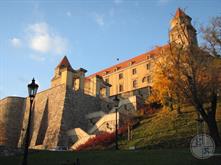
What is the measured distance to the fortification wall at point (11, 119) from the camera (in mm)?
54531

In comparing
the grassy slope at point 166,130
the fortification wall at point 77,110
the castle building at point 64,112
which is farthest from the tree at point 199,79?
the fortification wall at point 77,110

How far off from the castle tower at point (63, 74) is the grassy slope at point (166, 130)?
19.0 m

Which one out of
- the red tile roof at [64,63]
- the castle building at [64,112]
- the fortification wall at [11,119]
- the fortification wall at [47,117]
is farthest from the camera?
the red tile roof at [64,63]

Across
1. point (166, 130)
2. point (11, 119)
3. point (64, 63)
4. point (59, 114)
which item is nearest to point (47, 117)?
point (59, 114)

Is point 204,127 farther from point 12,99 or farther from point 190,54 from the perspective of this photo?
point 12,99

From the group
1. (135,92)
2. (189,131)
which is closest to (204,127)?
(189,131)

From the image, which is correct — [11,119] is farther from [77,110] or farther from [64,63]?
[64,63]

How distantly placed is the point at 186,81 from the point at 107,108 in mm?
32855

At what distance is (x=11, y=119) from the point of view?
5700 centimetres

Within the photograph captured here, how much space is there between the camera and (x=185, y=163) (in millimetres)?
13961

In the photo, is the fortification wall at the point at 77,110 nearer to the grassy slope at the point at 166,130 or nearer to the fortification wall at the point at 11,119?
the grassy slope at the point at 166,130

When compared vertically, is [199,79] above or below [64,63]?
below

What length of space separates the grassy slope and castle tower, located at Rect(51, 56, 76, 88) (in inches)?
746

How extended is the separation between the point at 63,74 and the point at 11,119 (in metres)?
14.1
